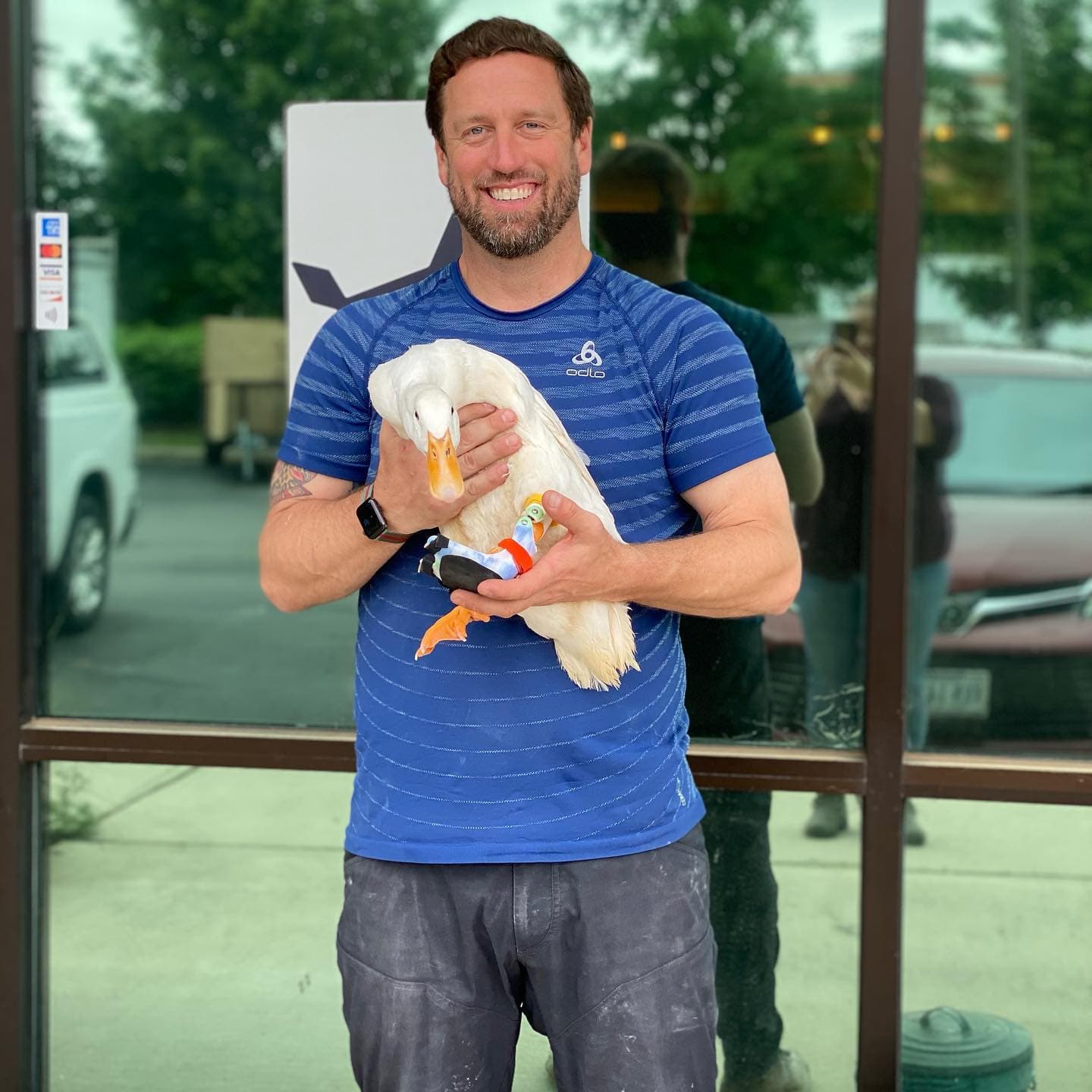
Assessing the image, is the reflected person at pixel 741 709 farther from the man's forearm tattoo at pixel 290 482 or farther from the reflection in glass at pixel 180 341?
the man's forearm tattoo at pixel 290 482

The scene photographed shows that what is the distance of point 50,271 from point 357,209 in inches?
26.1

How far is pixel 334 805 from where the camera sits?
3121 millimetres

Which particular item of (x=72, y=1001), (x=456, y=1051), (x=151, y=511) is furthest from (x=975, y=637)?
(x=72, y=1001)

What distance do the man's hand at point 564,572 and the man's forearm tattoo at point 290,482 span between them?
428 millimetres

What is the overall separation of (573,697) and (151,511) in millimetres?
1650

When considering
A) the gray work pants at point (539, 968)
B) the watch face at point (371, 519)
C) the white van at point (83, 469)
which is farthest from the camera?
the white van at point (83, 469)

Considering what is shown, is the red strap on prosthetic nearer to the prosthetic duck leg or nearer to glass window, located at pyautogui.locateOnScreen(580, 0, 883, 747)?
the prosthetic duck leg

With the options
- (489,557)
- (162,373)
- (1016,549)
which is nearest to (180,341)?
(162,373)

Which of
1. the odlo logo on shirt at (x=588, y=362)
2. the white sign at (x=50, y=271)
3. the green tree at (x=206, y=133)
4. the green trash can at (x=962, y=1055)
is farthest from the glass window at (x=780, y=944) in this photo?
the white sign at (x=50, y=271)

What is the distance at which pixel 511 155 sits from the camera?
2.06 metres

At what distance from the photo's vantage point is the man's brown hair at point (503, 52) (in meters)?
2.10

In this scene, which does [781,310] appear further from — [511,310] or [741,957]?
[741,957]

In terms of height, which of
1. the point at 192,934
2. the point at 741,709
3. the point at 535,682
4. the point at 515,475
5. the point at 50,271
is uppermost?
the point at 50,271

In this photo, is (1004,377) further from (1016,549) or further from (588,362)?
(588,362)
